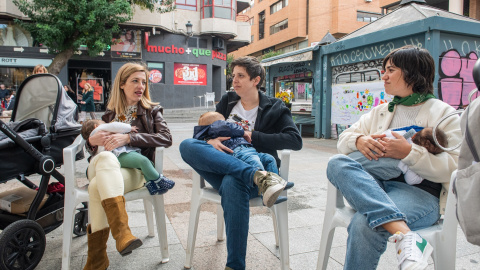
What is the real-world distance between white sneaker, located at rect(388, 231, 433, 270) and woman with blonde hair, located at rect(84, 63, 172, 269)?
54.9 inches

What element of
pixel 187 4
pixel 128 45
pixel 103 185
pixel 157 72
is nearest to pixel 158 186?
pixel 103 185

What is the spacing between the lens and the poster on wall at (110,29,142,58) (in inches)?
753

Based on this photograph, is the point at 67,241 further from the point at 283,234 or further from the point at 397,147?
the point at 397,147

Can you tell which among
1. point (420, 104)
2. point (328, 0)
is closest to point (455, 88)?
point (420, 104)

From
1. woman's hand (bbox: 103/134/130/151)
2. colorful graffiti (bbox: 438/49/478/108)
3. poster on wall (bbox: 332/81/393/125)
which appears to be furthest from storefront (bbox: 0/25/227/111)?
woman's hand (bbox: 103/134/130/151)

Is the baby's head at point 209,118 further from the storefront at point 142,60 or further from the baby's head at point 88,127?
the storefront at point 142,60

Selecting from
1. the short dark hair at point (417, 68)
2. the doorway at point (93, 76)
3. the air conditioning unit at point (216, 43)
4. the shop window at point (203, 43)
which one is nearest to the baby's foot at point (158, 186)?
the short dark hair at point (417, 68)

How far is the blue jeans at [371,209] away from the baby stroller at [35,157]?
198cm

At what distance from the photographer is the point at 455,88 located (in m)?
6.63

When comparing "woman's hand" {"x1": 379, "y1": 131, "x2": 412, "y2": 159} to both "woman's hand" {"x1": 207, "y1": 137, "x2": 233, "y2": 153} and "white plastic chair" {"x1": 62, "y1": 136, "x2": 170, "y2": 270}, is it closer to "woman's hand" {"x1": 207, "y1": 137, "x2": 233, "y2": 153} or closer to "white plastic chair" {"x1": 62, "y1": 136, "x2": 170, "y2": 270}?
"woman's hand" {"x1": 207, "y1": 137, "x2": 233, "y2": 153}

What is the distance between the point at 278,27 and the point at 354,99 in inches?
1150

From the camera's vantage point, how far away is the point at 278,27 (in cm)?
3562

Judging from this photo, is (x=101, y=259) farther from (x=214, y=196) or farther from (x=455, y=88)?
(x=455, y=88)

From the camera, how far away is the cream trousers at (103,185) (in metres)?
2.11
